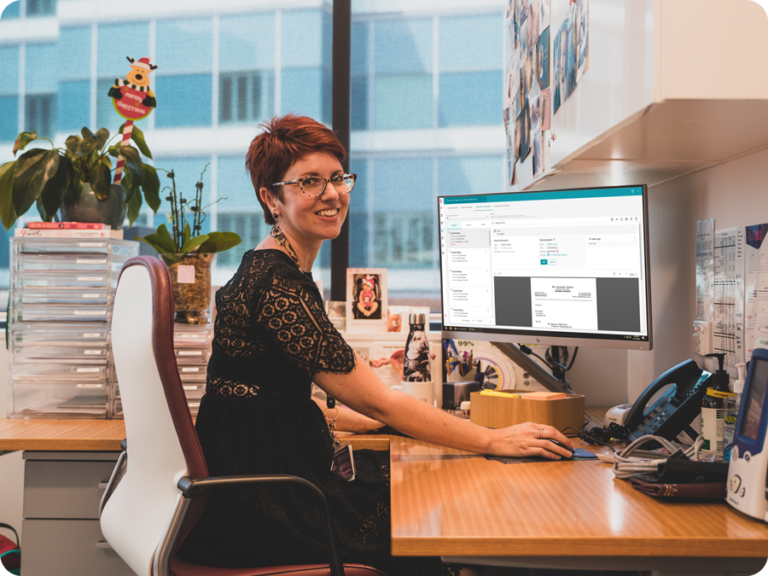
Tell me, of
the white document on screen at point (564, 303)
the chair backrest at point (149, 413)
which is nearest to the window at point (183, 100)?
the chair backrest at point (149, 413)

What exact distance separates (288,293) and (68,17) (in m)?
2.08

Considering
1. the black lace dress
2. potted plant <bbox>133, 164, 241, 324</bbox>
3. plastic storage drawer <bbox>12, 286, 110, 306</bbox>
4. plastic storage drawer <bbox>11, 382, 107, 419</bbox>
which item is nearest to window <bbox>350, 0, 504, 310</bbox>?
potted plant <bbox>133, 164, 241, 324</bbox>

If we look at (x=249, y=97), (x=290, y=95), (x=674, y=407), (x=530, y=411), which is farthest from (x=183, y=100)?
(x=674, y=407)

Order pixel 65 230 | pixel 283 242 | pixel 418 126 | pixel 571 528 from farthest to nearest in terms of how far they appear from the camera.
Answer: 1. pixel 418 126
2. pixel 65 230
3. pixel 283 242
4. pixel 571 528

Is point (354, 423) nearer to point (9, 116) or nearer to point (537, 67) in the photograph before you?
point (537, 67)

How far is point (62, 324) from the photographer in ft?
6.15

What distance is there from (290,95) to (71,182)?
94 cm

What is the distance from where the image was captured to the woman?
115cm

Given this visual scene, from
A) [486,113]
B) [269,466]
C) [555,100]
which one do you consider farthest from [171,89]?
[269,466]

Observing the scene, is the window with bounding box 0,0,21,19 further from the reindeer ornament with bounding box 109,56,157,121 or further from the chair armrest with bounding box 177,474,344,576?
the chair armrest with bounding box 177,474,344,576

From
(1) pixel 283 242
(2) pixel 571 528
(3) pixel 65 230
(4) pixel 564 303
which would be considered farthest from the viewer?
(3) pixel 65 230

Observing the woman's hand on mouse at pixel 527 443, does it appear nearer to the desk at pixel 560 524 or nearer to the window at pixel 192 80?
the desk at pixel 560 524

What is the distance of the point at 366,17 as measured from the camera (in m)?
2.46

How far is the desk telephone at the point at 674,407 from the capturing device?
1.24 meters
